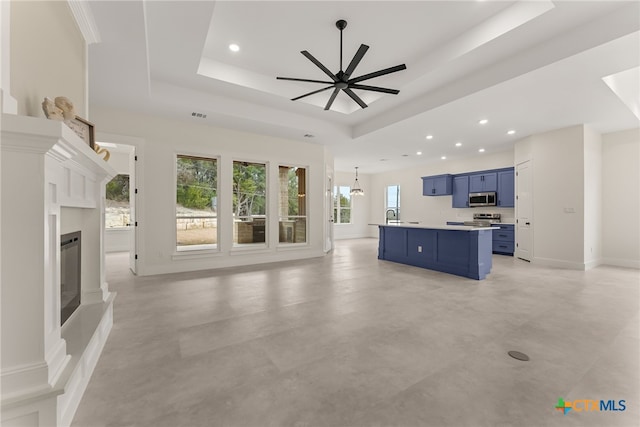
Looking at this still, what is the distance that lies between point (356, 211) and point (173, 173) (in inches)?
320

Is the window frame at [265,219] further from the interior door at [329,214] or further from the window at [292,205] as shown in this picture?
the interior door at [329,214]

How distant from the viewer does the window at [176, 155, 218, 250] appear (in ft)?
17.8

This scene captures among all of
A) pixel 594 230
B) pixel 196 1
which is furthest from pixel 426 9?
pixel 594 230

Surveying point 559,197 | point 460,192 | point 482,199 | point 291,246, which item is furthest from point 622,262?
point 291,246

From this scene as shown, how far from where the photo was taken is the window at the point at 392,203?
11.4 meters

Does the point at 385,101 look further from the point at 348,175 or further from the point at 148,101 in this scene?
the point at 348,175

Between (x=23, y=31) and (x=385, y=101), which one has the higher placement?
(x=385, y=101)

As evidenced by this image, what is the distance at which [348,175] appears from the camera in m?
11.8

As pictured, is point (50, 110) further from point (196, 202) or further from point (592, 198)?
point (592, 198)

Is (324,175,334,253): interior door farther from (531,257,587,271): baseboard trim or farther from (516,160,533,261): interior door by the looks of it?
(531,257,587,271): baseboard trim

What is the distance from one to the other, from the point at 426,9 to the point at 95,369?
4622 mm

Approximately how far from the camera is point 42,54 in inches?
73.9

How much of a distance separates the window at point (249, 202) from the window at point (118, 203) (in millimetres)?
4468

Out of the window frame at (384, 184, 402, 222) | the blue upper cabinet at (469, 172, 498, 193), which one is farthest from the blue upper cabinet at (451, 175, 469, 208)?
the window frame at (384, 184, 402, 222)
